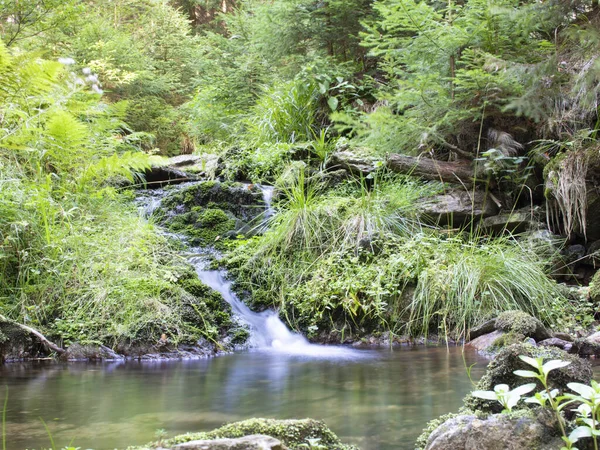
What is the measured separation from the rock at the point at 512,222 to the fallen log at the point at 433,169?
51 cm

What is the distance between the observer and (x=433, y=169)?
6504mm

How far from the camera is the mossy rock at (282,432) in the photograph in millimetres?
1701

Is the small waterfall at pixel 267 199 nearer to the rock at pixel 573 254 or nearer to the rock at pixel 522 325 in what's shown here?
the rock at pixel 522 325

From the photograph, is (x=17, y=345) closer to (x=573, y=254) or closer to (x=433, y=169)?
(x=433, y=169)

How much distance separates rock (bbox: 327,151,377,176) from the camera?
22.7 ft

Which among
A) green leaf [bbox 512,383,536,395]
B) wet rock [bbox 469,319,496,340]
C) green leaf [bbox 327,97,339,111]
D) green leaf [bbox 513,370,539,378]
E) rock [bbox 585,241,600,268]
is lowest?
wet rock [bbox 469,319,496,340]

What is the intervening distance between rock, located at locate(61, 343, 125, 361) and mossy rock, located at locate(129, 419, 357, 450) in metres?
2.93

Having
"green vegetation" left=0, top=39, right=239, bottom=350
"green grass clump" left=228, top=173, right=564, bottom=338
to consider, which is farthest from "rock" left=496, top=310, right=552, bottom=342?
"green vegetation" left=0, top=39, right=239, bottom=350

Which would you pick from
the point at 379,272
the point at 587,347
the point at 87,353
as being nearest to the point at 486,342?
A: the point at 587,347

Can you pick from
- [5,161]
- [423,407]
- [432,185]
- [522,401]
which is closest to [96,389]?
[423,407]

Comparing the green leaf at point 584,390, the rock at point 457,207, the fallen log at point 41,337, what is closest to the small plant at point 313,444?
the green leaf at point 584,390

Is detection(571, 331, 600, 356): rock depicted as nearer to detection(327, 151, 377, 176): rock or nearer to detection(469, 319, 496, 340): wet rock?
detection(469, 319, 496, 340): wet rock

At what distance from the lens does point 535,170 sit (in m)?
6.44

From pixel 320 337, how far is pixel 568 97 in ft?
12.7
